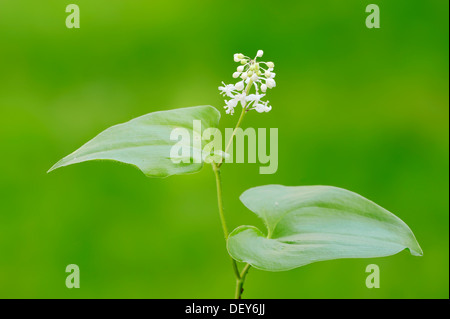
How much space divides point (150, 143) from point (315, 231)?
0.75ft

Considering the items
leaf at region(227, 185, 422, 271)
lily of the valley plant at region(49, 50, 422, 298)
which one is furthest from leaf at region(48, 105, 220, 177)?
leaf at region(227, 185, 422, 271)

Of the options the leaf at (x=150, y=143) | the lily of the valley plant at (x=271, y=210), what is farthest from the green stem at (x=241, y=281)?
the leaf at (x=150, y=143)

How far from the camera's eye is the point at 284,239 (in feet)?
1.96

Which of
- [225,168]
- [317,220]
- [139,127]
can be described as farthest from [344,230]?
[225,168]

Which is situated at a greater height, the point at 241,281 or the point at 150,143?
the point at 150,143

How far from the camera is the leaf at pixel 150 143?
1.79 ft

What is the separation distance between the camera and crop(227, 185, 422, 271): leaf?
53 cm

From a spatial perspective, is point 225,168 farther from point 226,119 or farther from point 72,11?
point 72,11

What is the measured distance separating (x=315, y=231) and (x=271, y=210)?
0.07 m

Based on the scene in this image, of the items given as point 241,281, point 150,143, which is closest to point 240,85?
point 150,143

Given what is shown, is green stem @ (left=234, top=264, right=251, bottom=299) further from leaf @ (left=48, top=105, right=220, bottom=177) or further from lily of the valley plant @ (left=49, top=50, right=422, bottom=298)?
leaf @ (left=48, top=105, right=220, bottom=177)

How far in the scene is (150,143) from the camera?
584 millimetres

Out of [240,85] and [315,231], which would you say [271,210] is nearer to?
[315,231]

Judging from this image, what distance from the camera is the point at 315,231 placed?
1.96 ft
